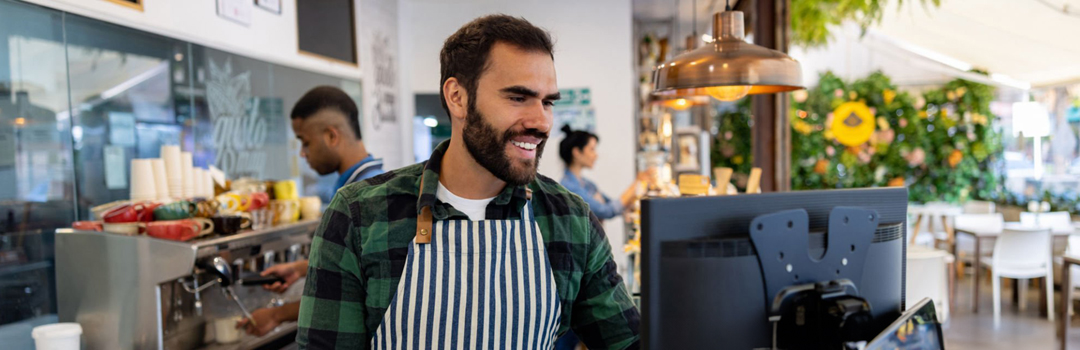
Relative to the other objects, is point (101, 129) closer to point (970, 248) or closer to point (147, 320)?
point (147, 320)

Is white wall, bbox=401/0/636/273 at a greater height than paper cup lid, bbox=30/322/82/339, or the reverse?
white wall, bbox=401/0/636/273

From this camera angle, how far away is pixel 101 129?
2.79 meters

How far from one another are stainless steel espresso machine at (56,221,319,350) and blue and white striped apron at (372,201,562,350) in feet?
3.52

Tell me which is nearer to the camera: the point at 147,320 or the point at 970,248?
the point at 147,320

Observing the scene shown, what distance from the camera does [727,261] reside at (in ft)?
3.38

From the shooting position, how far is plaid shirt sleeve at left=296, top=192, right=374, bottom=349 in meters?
1.23

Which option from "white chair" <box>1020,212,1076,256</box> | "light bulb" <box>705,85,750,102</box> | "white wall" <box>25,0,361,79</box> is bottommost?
"white chair" <box>1020,212,1076,256</box>

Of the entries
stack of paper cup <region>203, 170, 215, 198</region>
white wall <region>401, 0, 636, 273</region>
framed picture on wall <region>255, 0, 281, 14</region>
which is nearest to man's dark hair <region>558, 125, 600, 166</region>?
white wall <region>401, 0, 636, 273</region>

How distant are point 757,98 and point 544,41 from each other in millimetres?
2883

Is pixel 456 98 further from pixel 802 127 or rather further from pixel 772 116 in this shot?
pixel 802 127

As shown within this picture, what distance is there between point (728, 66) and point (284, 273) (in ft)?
5.47

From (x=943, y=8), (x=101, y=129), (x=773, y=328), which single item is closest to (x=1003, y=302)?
(x=943, y=8)

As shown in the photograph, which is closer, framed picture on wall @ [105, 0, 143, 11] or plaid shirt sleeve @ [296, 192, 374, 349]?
plaid shirt sleeve @ [296, 192, 374, 349]

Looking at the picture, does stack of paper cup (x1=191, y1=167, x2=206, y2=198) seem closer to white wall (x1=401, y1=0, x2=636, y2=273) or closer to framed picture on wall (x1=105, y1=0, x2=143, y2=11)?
framed picture on wall (x1=105, y1=0, x2=143, y2=11)
